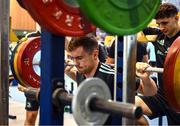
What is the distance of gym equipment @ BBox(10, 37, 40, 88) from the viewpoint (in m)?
2.20

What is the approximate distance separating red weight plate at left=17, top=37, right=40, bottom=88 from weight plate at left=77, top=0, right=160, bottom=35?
42.1 inches

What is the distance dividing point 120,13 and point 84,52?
88 cm

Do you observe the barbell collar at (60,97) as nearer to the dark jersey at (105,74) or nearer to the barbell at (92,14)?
the barbell at (92,14)

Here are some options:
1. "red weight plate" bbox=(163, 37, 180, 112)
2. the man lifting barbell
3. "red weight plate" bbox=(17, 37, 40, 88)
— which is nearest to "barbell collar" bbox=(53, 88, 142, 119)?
"red weight plate" bbox=(163, 37, 180, 112)

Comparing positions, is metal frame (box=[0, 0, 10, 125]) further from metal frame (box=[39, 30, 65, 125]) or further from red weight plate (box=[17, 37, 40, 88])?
red weight plate (box=[17, 37, 40, 88])

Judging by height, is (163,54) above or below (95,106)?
above

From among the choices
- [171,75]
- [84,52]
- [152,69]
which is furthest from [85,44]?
[171,75]

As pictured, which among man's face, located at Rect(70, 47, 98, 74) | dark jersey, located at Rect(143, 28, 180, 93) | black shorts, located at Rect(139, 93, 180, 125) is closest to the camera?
man's face, located at Rect(70, 47, 98, 74)

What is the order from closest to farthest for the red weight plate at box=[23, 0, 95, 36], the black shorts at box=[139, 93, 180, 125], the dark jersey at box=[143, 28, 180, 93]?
the red weight plate at box=[23, 0, 95, 36], the black shorts at box=[139, 93, 180, 125], the dark jersey at box=[143, 28, 180, 93]

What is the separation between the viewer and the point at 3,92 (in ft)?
5.21

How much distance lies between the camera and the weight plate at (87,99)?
1.00 meters

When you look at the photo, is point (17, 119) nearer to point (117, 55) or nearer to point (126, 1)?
point (117, 55)

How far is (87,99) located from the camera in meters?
1.04

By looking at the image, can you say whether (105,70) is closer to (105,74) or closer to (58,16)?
(105,74)
